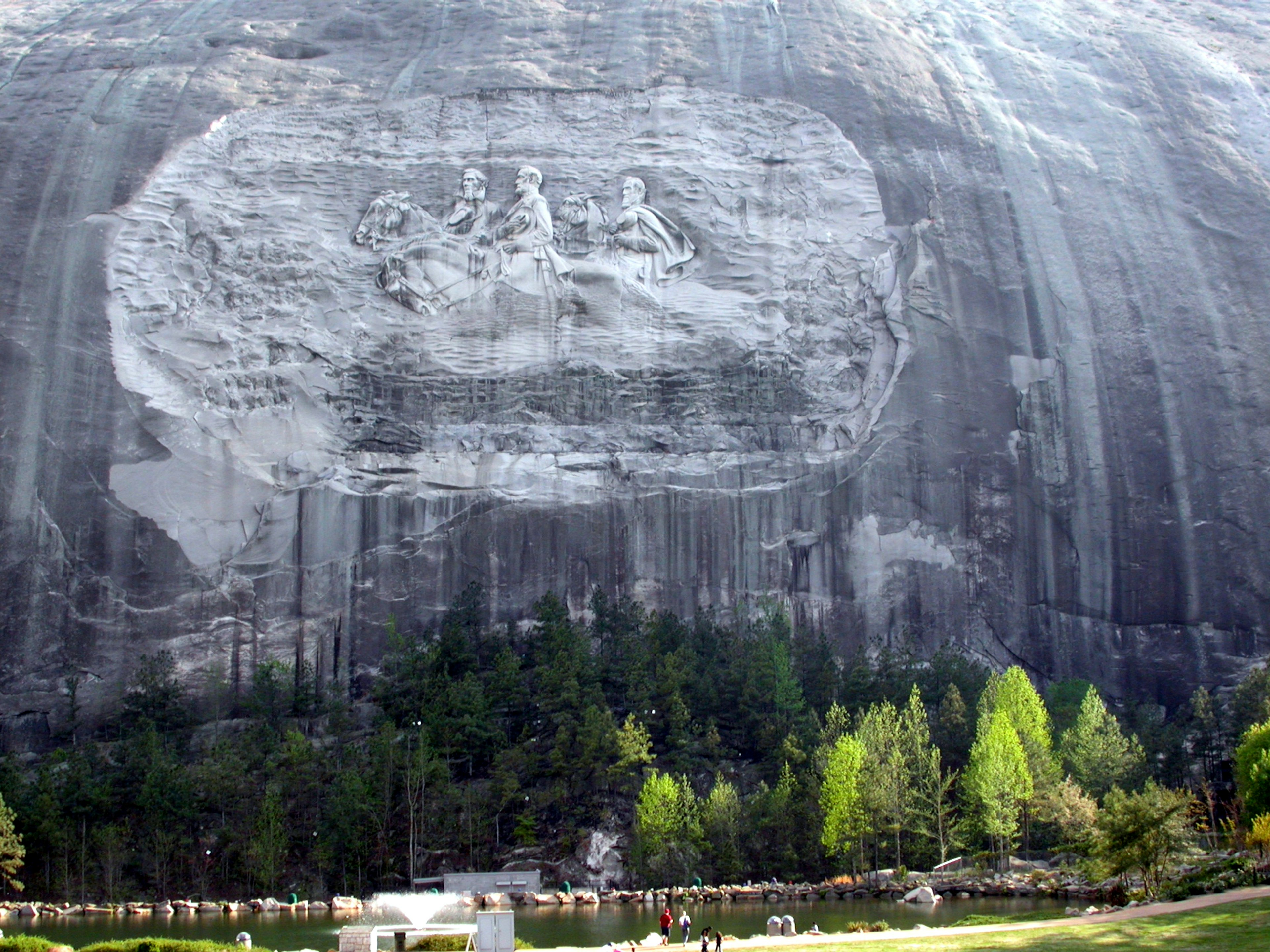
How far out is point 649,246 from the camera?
48.1m

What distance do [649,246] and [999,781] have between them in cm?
2202

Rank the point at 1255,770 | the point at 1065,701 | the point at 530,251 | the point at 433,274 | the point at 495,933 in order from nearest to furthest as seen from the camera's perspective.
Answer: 1. the point at 495,933
2. the point at 1255,770
3. the point at 1065,701
4. the point at 433,274
5. the point at 530,251

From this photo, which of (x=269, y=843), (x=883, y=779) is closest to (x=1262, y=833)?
(x=883, y=779)

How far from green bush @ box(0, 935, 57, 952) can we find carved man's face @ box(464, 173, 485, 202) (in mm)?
32454

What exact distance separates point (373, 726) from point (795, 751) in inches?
482

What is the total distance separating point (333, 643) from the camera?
1740 inches

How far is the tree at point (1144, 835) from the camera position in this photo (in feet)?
83.5

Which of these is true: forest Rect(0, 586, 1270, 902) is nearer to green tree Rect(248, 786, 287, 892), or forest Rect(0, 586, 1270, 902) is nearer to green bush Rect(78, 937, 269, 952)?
green tree Rect(248, 786, 287, 892)

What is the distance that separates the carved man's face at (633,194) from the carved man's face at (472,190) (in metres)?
4.67

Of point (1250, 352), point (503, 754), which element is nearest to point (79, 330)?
point (503, 754)

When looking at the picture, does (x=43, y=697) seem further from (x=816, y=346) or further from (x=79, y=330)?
(x=816, y=346)

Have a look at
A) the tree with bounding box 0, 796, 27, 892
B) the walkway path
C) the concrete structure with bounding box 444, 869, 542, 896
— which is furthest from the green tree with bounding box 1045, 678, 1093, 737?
the tree with bounding box 0, 796, 27, 892

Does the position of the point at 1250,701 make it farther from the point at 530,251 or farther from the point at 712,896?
the point at 530,251

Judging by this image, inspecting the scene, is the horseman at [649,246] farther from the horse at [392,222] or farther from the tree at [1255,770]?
the tree at [1255,770]
